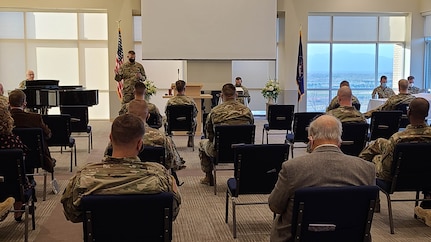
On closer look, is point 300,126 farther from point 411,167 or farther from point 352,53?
point 352,53

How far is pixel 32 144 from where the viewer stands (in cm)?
511

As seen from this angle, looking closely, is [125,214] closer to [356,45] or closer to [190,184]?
[190,184]

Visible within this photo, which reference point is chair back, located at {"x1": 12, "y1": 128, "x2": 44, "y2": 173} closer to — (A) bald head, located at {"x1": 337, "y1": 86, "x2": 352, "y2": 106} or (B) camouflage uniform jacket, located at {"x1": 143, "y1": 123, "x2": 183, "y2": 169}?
(B) camouflage uniform jacket, located at {"x1": 143, "y1": 123, "x2": 183, "y2": 169}

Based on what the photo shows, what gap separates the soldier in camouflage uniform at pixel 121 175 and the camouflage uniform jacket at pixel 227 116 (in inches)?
128

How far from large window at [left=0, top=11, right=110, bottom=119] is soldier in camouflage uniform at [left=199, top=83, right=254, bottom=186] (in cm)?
1004

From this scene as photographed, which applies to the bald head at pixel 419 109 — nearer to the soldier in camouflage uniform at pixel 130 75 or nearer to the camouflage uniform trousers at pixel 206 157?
the camouflage uniform trousers at pixel 206 157

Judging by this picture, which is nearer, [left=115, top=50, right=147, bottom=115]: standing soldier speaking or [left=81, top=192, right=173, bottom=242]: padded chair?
[left=81, top=192, right=173, bottom=242]: padded chair

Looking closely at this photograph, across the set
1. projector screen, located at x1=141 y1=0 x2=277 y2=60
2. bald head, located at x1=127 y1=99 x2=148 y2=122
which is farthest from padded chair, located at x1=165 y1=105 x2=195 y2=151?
projector screen, located at x1=141 y1=0 x2=277 y2=60

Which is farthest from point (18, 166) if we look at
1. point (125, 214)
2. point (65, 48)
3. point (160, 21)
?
point (65, 48)

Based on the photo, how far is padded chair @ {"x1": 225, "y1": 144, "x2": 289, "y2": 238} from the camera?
13.6ft

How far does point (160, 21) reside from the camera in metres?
13.3

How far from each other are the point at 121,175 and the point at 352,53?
1477 cm

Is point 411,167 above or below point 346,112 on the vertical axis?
below

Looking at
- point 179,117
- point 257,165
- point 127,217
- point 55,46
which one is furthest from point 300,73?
point 127,217
